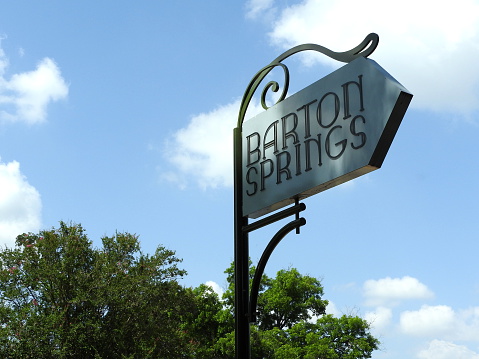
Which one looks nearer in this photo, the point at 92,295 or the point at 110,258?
the point at 92,295

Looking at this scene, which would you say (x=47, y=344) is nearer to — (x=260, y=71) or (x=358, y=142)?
(x=260, y=71)

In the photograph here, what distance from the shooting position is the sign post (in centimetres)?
429

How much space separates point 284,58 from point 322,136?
112 cm

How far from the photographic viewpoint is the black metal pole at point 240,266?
Answer: 5.02m

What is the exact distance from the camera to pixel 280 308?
2588cm

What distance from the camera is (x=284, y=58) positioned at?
5.46 meters

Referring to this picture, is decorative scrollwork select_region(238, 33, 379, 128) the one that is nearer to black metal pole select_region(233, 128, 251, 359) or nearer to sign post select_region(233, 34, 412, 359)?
sign post select_region(233, 34, 412, 359)

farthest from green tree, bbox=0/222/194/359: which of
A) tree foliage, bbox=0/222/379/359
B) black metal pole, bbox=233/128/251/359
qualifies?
black metal pole, bbox=233/128/251/359

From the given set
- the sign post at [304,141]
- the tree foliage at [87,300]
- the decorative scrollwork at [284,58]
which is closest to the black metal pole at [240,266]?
the sign post at [304,141]

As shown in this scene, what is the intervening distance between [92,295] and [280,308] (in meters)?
10.2

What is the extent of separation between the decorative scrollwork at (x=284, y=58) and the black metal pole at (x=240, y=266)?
0.31 meters

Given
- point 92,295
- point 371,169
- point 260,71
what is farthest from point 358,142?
point 92,295

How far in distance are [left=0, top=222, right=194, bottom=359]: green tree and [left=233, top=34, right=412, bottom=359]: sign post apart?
12.8m

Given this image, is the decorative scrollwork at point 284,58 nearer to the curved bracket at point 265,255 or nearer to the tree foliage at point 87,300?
the curved bracket at point 265,255
